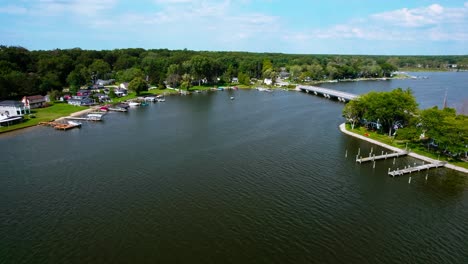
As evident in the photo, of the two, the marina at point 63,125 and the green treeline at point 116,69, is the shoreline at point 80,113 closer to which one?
the marina at point 63,125

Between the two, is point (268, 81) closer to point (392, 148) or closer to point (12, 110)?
point (392, 148)

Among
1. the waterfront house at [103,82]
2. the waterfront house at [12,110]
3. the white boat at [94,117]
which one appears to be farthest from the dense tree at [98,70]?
the white boat at [94,117]

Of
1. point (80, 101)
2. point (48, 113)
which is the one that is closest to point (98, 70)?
point (80, 101)

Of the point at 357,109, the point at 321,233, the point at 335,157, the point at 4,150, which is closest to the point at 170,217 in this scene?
the point at 321,233

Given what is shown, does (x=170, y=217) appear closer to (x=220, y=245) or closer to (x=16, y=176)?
(x=220, y=245)

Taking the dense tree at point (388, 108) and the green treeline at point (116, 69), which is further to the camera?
the green treeline at point (116, 69)
